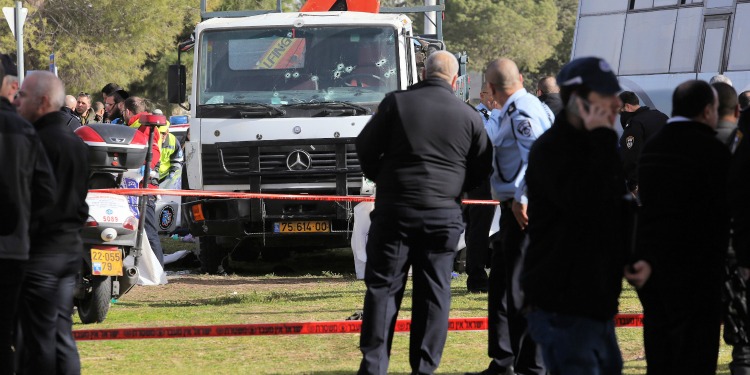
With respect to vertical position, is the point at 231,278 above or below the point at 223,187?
below

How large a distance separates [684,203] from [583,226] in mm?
753

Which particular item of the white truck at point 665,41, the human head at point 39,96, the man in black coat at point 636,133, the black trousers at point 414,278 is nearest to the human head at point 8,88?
the human head at point 39,96

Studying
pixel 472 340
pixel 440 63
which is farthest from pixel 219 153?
pixel 440 63

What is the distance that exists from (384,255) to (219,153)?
7.14m

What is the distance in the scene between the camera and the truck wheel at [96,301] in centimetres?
1008

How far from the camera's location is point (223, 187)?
554 inches

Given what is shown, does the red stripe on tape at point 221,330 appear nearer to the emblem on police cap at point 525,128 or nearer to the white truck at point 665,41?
the emblem on police cap at point 525,128

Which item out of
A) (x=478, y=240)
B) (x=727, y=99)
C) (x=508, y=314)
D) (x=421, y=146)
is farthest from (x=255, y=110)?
(x=727, y=99)

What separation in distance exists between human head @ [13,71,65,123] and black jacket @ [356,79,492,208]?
170 cm

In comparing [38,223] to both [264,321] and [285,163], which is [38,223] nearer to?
[264,321]

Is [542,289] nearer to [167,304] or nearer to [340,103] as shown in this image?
[167,304]

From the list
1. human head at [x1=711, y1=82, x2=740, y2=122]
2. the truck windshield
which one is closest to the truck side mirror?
the truck windshield

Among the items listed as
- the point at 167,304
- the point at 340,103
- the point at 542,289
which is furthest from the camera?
Result: the point at 340,103

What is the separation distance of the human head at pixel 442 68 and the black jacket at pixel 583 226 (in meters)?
2.53
